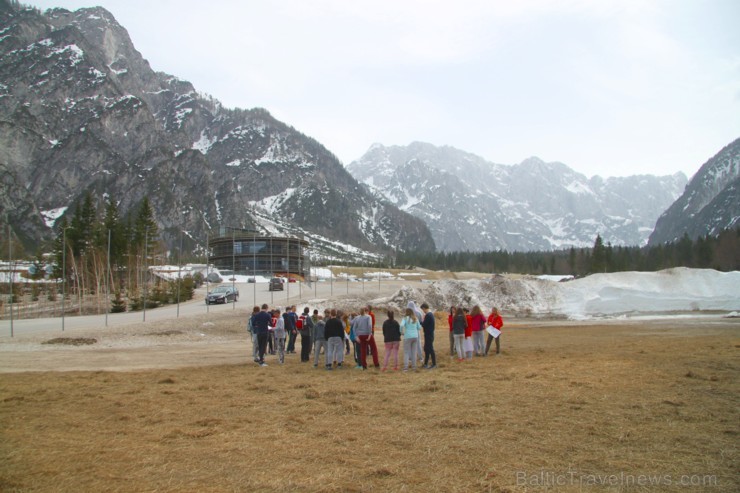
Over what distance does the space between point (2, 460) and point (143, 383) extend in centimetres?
723

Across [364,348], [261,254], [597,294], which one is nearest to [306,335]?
[364,348]

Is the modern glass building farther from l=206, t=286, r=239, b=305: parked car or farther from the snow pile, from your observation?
l=206, t=286, r=239, b=305: parked car

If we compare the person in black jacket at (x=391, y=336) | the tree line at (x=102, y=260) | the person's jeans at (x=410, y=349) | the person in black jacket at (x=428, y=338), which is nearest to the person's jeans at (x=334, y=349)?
the person in black jacket at (x=391, y=336)

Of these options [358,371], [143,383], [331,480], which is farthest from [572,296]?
[331,480]

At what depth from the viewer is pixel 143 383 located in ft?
49.8

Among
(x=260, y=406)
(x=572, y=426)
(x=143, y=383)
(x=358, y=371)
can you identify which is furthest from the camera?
(x=358, y=371)

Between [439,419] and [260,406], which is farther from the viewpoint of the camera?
[260,406]

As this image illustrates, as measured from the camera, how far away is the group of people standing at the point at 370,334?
18.0 meters

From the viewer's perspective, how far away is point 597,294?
216 feet

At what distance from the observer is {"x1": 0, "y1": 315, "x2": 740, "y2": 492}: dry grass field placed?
721 cm

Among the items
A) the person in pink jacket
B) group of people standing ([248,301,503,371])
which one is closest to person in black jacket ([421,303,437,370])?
group of people standing ([248,301,503,371])

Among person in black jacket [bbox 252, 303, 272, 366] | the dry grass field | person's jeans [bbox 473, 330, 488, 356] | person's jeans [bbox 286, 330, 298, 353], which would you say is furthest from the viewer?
person's jeans [bbox 286, 330, 298, 353]

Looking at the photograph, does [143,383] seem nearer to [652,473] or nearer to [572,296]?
[652,473]

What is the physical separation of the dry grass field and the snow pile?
40.4 metres
